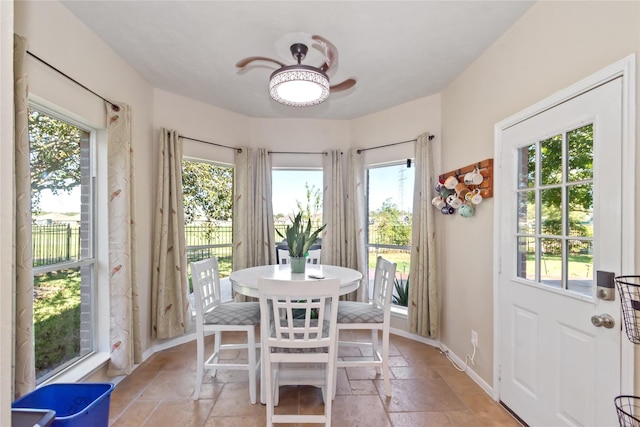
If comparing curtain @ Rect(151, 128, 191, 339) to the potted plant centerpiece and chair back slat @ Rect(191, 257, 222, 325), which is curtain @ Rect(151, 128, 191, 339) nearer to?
chair back slat @ Rect(191, 257, 222, 325)

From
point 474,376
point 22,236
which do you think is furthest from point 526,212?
point 22,236

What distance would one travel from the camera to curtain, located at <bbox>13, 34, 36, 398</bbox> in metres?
1.39

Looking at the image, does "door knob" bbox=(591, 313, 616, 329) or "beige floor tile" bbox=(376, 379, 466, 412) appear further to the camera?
"beige floor tile" bbox=(376, 379, 466, 412)

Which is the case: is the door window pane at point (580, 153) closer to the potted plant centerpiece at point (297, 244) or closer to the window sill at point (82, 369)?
the potted plant centerpiece at point (297, 244)

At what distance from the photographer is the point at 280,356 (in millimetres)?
1796

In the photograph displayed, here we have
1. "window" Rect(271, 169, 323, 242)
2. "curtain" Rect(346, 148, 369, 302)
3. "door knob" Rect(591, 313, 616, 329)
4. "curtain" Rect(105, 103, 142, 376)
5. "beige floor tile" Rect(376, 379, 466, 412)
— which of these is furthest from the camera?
"window" Rect(271, 169, 323, 242)

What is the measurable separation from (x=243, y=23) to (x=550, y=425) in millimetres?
3051

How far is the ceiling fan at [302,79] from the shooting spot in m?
1.82

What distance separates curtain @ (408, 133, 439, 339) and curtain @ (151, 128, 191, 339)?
233cm

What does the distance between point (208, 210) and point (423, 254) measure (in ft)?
7.94

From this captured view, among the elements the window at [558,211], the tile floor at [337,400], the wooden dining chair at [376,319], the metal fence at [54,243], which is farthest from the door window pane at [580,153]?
the metal fence at [54,243]

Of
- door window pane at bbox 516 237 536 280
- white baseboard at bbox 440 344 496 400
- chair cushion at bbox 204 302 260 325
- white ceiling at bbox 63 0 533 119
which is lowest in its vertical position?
white baseboard at bbox 440 344 496 400

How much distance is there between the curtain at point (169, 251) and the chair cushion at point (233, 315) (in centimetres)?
82

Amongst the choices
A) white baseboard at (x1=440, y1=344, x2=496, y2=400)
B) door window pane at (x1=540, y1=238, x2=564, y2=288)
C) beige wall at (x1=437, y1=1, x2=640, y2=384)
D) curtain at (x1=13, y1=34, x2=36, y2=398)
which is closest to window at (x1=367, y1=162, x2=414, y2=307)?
beige wall at (x1=437, y1=1, x2=640, y2=384)
